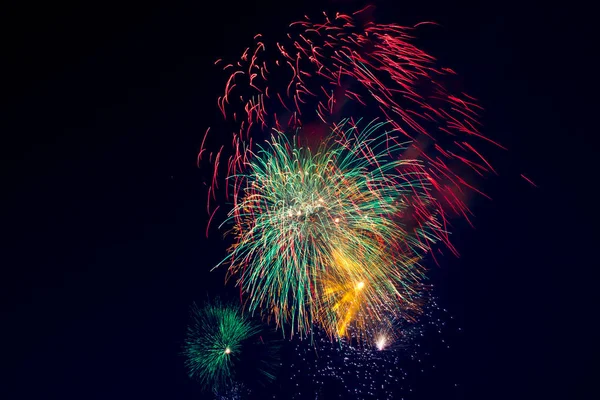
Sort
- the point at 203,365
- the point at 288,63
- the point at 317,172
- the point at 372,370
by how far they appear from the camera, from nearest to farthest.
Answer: the point at 317,172, the point at 288,63, the point at 372,370, the point at 203,365

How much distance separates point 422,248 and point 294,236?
6.75 feet

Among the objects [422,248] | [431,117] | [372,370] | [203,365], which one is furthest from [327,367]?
[431,117]

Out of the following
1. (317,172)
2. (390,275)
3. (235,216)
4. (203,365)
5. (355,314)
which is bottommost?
(203,365)

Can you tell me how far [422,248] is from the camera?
7.10 metres

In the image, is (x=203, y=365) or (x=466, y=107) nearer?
(x=466, y=107)

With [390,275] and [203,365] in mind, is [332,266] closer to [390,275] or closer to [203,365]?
[390,275]

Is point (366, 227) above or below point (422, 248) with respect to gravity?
above

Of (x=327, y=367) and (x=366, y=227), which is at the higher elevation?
(x=366, y=227)

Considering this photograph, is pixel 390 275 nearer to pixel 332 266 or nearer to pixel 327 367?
pixel 332 266

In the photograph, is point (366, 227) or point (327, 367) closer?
point (366, 227)

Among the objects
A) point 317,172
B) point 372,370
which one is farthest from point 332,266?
point 372,370

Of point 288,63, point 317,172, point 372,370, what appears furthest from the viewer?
point 372,370

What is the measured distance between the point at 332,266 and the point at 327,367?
2.66m

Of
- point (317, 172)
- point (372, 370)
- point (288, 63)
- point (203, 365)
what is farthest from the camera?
point (203, 365)
